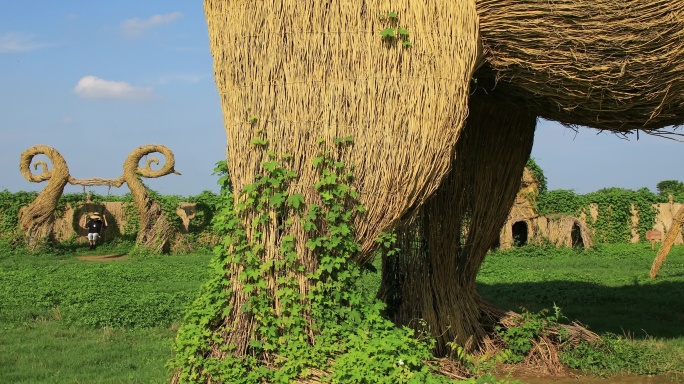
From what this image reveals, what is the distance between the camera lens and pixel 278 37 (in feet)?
15.3

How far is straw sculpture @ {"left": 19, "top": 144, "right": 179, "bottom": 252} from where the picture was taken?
2041cm

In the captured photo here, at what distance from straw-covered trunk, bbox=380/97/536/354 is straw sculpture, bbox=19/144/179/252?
1544cm

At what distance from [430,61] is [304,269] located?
157 centimetres

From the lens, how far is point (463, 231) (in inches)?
267

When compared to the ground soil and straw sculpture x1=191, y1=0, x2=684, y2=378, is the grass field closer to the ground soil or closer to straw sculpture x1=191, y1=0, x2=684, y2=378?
straw sculpture x1=191, y1=0, x2=684, y2=378

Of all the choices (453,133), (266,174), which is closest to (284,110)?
(266,174)

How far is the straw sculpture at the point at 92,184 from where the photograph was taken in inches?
803

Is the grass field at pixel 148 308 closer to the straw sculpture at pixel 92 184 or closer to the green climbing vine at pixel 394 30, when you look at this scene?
the green climbing vine at pixel 394 30

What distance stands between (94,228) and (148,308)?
1320 cm

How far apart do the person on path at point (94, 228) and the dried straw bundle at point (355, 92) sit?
17.8m

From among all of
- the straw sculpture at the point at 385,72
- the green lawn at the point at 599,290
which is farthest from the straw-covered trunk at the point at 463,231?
the green lawn at the point at 599,290

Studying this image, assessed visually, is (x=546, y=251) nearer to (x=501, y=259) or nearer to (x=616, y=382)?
(x=501, y=259)

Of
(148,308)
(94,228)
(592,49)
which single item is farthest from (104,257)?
(592,49)

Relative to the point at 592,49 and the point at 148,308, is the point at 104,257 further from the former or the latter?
the point at 592,49
